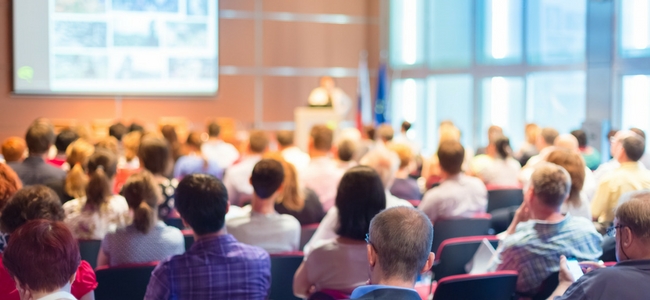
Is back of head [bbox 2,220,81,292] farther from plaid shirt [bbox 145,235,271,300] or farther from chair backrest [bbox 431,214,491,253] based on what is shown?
chair backrest [bbox 431,214,491,253]

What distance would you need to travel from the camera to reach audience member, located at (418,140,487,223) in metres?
4.89

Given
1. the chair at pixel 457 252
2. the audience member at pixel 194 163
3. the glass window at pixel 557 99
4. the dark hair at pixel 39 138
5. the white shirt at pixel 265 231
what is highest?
the glass window at pixel 557 99

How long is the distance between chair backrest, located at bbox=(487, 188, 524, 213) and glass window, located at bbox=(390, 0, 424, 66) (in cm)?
722

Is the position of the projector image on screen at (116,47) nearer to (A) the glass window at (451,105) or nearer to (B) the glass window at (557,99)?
(A) the glass window at (451,105)

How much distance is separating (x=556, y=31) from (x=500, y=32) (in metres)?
A: 1.29

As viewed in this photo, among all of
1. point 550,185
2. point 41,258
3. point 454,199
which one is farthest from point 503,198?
point 41,258

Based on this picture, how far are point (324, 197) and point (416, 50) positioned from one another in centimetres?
795


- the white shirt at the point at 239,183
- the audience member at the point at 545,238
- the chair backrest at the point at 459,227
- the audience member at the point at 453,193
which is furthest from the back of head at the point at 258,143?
the audience member at the point at 545,238

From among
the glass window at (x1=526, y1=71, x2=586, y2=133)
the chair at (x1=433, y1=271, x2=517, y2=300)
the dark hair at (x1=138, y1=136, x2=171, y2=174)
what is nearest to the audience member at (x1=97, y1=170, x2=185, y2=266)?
the dark hair at (x1=138, y1=136, x2=171, y2=174)

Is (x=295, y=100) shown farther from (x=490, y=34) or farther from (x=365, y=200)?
(x=365, y=200)

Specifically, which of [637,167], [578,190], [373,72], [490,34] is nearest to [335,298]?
[578,190]

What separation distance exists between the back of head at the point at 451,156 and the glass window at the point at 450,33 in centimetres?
724

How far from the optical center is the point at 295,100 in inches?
517

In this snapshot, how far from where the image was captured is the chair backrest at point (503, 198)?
20.0ft
